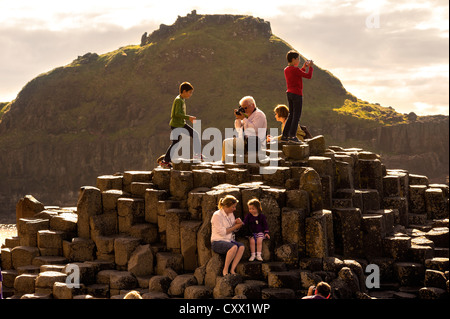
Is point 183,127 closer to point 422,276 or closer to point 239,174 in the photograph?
point 239,174

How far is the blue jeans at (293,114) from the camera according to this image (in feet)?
67.9

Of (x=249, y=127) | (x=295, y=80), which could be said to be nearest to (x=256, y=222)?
(x=249, y=127)

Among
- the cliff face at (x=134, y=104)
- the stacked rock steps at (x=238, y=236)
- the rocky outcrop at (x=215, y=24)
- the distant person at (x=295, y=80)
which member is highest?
the rocky outcrop at (x=215, y=24)

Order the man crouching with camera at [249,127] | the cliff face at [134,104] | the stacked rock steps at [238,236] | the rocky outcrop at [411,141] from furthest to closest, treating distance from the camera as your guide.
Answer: the cliff face at [134,104]
the rocky outcrop at [411,141]
the man crouching with camera at [249,127]
the stacked rock steps at [238,236]

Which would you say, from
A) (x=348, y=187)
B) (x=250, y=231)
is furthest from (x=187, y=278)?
(x=348, y=187)

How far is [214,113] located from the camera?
139 metres

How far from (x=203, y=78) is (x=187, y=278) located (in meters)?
136

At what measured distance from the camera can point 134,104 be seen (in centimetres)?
15025

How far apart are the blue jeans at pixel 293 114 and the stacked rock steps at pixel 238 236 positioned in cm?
58

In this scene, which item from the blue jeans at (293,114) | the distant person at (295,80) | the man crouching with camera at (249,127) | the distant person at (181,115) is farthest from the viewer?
the man crouching with camera at (249,127)

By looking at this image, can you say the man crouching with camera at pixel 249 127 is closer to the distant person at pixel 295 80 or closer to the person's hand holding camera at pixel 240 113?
the person's hand holding camera at pixel 240 113

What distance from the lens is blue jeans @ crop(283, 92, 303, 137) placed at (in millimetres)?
20703

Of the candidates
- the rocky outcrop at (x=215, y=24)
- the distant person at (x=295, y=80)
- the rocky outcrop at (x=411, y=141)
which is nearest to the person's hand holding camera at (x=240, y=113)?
the distant person at (x=295, y=80)

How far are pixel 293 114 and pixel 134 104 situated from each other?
13170 cm
